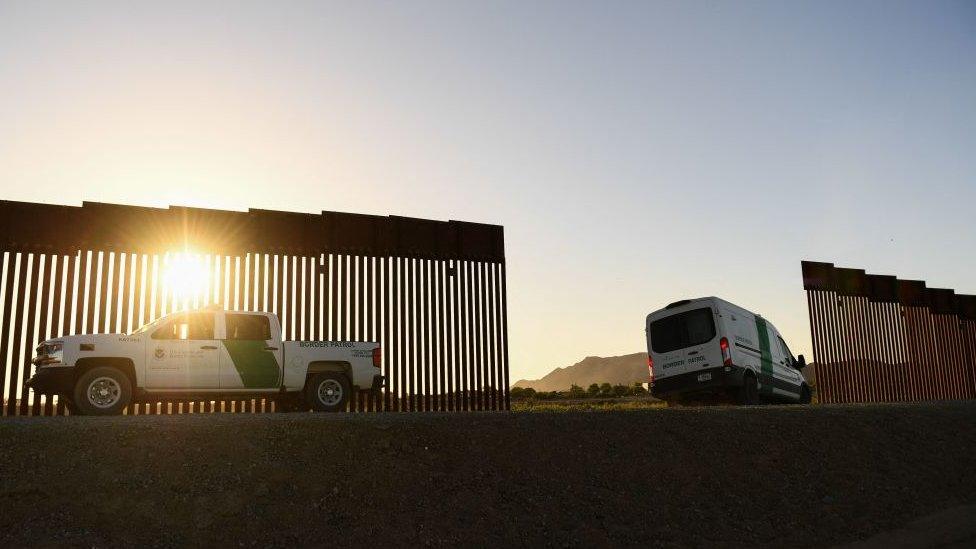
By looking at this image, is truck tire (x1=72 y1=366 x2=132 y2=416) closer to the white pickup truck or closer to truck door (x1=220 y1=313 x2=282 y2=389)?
the white pickup truck

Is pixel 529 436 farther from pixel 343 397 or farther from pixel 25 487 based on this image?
pixel 25 487

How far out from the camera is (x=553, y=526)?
9805 mm

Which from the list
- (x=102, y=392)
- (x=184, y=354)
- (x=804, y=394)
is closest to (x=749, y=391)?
(x=804, y=394)

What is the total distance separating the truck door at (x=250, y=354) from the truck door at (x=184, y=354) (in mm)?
213

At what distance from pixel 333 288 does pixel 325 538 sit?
10.1m

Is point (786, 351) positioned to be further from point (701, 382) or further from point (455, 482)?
point (455, 482)

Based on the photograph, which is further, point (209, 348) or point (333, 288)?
point (333, 288)

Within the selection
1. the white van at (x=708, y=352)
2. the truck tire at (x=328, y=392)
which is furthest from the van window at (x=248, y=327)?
the white van at (x=708, y=352)

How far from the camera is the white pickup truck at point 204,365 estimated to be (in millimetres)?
13703

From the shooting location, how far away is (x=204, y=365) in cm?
1455

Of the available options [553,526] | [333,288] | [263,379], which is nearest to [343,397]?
[263,379]

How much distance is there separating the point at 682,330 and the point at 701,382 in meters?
1.21

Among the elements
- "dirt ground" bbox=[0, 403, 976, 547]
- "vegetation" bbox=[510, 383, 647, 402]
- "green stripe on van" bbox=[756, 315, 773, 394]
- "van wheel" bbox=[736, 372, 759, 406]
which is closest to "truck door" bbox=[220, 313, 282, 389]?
"dirt ground" bbox=[0, 403, 976, 547]

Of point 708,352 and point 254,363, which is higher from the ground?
point 708,352
